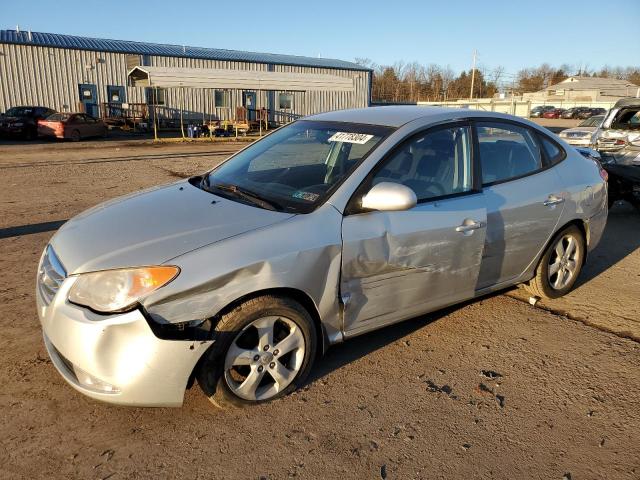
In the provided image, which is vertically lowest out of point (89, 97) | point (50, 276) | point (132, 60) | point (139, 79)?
point (50, 276)

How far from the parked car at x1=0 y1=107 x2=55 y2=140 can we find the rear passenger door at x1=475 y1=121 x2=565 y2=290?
2396 centimetres

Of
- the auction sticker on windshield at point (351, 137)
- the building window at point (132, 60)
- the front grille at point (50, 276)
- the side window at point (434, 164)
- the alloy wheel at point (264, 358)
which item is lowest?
the alloy wheel at point (264, 358)

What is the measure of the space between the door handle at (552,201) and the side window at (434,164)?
860 millimetres

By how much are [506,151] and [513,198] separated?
454 mm

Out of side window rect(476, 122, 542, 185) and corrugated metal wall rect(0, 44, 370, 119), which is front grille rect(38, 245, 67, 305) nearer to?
side window rect(476, 122, 542, 185)

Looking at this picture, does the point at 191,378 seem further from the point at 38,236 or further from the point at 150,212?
the point at 38,236

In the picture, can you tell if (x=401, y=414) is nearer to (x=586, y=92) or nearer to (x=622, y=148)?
(x=622, y=148)

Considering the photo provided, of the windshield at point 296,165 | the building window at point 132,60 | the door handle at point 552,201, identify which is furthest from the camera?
the building window at point 132,60

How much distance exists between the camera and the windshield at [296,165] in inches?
130

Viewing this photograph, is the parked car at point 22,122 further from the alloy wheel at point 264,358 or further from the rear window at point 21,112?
the alloy wheel at point 264,358

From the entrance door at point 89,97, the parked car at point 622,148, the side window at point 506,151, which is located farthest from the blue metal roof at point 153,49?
the side window at point 506,151

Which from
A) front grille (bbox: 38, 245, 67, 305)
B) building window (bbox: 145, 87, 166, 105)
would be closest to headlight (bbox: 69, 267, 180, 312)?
front grille (bbox: 38, 245, 67, 305)

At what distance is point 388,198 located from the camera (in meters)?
3.06

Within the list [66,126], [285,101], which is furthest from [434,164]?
[285,101]
